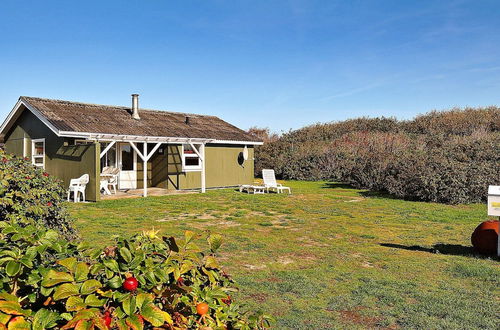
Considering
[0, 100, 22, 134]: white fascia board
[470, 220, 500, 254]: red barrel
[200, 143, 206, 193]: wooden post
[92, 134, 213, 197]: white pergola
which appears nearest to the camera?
[470, 220, 500, 254]: red barrel

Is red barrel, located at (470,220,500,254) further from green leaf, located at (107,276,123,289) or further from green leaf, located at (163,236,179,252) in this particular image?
green leaf, located at (107,276,123,289)

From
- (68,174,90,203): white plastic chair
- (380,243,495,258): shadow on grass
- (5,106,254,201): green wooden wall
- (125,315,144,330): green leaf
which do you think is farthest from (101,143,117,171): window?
(125,315,144,330): green leaf

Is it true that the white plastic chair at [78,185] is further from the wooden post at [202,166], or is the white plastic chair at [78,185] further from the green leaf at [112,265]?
the green leaf at [112,265]

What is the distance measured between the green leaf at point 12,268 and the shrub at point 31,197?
2.24 metres

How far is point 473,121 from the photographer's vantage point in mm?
28531

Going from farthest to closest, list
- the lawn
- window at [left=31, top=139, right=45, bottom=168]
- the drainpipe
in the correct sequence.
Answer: the drainpipe
window at [left=31, top=139, right=45, bottom=168]
the lawn

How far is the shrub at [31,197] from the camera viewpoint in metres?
3.70

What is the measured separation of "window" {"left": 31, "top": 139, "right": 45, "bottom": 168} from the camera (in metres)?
15.6

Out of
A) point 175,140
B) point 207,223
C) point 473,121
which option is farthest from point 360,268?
point 473,121

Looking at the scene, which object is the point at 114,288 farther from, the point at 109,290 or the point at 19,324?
the point at 19,324

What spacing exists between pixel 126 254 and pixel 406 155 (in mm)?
16426

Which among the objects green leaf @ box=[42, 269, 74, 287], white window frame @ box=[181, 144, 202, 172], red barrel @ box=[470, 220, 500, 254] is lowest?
red barrel @ box=[470, 220, 500, 254]

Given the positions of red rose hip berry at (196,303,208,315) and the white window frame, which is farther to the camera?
the white window frame

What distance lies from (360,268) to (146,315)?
4.81m
